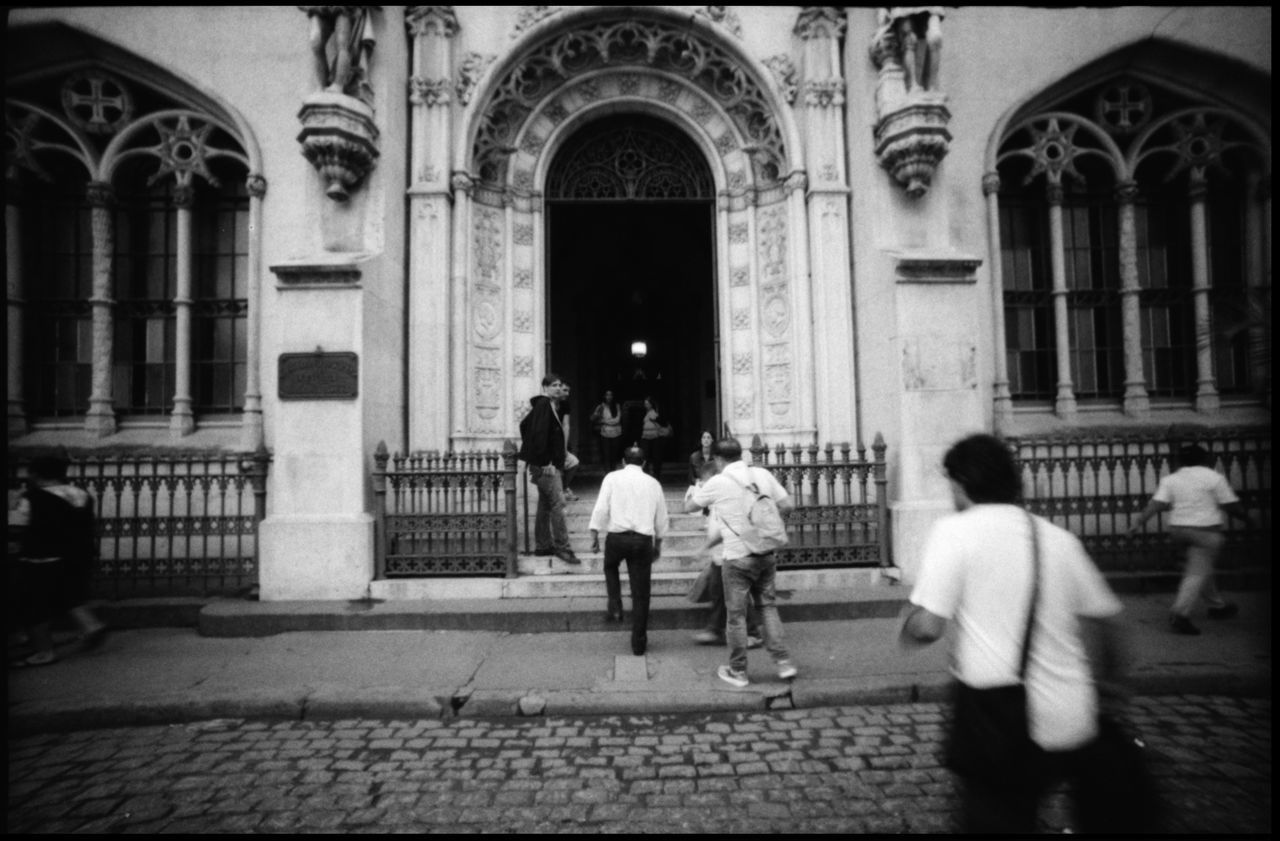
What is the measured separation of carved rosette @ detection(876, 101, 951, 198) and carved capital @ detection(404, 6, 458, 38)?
20.4ft

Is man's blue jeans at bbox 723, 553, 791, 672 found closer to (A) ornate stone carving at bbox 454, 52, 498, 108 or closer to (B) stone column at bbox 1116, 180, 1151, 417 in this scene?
(B) stone column at bbox 1116, 180, 1151, 417

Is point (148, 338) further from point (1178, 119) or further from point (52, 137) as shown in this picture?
point (1178, 119)

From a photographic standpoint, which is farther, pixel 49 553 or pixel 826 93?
pixel 826 93

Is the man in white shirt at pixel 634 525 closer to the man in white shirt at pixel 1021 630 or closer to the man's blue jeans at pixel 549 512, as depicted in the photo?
the man's blue jeans at pixel 549 512

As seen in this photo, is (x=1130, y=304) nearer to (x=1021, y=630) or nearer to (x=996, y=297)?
(x=996, y=297)

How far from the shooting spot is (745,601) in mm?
5609

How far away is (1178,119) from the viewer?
1012cm

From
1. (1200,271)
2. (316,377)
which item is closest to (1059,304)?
(1200,271)

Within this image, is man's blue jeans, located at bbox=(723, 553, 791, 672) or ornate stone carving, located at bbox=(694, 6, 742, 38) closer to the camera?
man's blue jeans, located at bbox=(723, 553, 791, 672)

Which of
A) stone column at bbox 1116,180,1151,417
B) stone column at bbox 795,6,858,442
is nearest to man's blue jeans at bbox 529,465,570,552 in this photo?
stone column at bbox 795,6,858,442

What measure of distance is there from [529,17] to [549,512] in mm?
7152

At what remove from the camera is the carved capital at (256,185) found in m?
9.29

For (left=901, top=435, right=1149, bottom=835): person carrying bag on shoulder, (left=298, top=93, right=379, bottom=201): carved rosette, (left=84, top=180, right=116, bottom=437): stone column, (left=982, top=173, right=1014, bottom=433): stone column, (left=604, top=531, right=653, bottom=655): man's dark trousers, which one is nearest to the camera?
(left=901, top=435, right=1149, bottom=835): person carrying bag on shoulder

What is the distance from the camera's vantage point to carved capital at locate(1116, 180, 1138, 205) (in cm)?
1005
